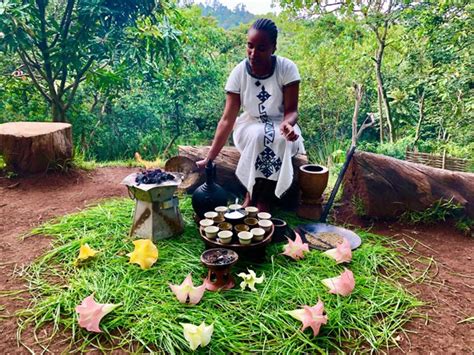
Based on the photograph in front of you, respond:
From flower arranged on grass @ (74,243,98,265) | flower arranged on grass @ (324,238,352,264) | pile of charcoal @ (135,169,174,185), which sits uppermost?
pile of charcoal @ (135,169,174,185)

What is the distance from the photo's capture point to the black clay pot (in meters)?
2.27

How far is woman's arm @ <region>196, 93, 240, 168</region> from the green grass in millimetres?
654

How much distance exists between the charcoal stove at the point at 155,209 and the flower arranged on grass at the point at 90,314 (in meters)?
0.70

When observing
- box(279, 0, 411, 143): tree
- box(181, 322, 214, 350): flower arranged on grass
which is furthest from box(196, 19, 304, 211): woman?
box(279, 0, 411, 143): tree

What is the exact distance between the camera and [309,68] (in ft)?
20.1

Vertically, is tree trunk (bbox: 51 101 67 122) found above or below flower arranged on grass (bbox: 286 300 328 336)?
above

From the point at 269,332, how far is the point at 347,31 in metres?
4.35

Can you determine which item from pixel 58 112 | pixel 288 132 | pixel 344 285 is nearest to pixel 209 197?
pixel 288 132

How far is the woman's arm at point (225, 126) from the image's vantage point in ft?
8.01

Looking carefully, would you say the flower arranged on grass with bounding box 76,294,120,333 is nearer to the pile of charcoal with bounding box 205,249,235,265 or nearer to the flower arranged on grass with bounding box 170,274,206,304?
the flower arranged on grass with bounding box 170,274,206,304

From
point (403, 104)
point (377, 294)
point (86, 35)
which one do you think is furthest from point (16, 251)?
point (403, 104)

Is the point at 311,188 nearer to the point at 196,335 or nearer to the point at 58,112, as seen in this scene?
the point at 196,335

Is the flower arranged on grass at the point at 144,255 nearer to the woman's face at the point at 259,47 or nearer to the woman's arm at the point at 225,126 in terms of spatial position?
the woman's arm at the point at 225,126

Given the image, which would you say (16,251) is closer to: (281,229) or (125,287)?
(125,287)
